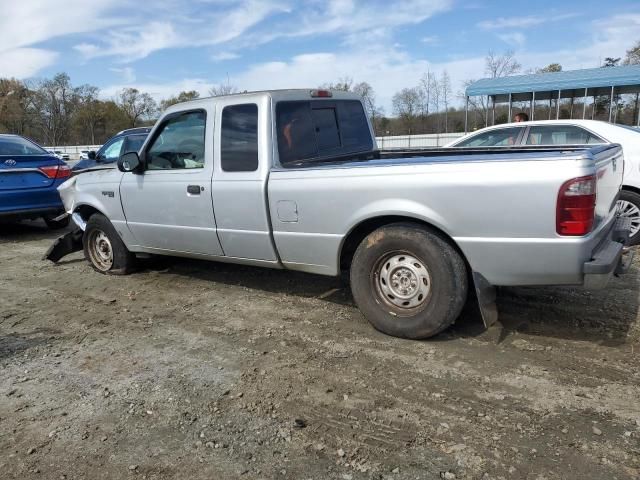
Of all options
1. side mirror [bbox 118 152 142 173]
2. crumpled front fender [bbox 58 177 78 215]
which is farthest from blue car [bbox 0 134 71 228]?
side mirror [bbox 118 152 142 173]

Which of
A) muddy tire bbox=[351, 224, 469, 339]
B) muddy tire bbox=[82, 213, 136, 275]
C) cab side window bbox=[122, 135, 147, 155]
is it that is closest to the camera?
muddy tire bbox=[351, 224, 469, 339]

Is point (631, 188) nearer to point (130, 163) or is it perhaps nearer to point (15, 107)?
point (130, 163)

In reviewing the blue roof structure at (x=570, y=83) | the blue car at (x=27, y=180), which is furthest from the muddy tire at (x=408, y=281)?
the blue roof structure at (x=570, y=83)

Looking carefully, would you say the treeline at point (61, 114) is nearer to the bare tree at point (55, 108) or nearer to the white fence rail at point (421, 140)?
the bare tree at point (55, 108)

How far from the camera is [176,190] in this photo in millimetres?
5004

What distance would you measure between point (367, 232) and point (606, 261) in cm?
170

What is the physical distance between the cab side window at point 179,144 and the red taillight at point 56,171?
426 cm

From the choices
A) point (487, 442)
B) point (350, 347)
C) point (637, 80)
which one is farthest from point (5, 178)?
point (637, 80)

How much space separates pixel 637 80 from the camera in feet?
55.6

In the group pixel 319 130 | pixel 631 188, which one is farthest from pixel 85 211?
pixel 631 188

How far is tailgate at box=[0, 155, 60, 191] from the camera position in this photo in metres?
8.14

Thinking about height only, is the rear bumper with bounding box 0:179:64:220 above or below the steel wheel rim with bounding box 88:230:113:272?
above

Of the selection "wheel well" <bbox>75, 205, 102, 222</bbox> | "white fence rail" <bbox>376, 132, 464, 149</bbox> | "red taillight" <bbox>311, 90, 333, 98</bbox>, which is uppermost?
"red taillight" <bbox>311, 90, 333, 98</bbox>

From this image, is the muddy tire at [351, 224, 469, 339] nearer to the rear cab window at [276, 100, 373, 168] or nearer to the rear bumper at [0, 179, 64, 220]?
the rear cab window at [276, 100, 373, 168]
